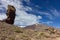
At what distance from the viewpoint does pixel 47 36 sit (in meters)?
32.9

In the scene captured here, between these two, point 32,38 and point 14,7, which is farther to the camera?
point 14,7

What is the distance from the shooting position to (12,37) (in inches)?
1094

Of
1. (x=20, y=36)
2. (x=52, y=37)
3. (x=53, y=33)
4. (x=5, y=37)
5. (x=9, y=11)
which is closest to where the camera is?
(x=5, y=37)

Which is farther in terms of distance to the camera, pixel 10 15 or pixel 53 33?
pixel 10 15

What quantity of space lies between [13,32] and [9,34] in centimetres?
137

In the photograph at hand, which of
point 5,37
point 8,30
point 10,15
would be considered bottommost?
point 5,37

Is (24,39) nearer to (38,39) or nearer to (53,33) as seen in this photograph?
(38,39)

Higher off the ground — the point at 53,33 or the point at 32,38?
the point at 53,33

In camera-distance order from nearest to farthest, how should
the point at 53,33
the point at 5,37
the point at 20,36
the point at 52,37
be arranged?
1. the point at 5,37
2. the point at 20,36
3. the point at 52,37
4. the point at 53,33

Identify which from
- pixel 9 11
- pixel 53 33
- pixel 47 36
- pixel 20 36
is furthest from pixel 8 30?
pixel 9 11

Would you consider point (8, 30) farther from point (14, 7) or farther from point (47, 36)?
point (14, 7)

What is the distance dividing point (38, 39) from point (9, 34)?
5340 millimetres

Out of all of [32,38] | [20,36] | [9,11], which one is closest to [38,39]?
[32,38]

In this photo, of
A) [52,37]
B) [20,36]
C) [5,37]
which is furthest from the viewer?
[52,37]
